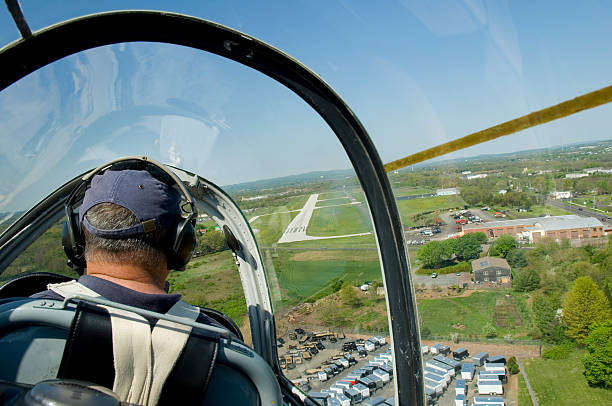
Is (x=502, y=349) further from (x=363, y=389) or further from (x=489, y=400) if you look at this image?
(x=363, y=389)

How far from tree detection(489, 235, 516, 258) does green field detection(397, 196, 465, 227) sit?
194 mm

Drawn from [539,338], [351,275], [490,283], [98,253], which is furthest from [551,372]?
[98,253]

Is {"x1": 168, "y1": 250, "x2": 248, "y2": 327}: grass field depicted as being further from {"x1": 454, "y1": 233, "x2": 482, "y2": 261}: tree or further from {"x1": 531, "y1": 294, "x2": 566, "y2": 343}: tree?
{"x1": 531, "y1": 294, "x2": 566, "y2": 343}: tree

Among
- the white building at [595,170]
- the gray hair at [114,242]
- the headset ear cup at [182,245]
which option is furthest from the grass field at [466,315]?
the gray hair at [114,242]

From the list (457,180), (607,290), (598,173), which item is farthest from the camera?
(457,180)

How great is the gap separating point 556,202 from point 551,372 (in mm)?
487

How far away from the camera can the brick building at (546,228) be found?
1079mm

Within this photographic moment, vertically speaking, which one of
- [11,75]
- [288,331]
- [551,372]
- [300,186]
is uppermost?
[11,75]

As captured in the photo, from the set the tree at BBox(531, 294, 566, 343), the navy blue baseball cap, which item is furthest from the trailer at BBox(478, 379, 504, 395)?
the navy blue baseball cap

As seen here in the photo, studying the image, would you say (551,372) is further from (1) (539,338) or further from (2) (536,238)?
(2) (536,238)

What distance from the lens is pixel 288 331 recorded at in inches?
83.2

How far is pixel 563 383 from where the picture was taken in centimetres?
113

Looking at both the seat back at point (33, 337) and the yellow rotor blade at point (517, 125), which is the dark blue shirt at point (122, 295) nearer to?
the seat back at point (33, 337)

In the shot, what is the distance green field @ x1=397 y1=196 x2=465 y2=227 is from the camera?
1.44 m
